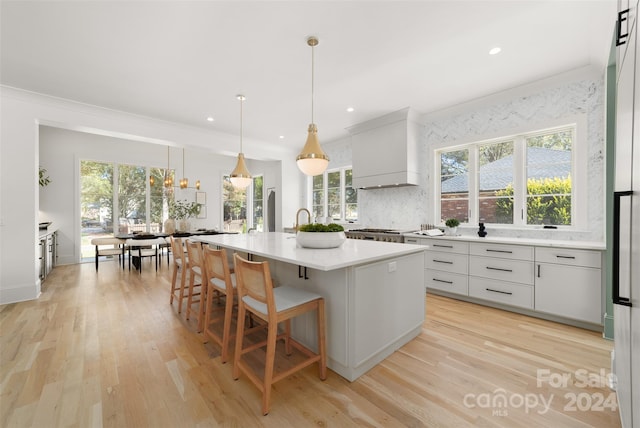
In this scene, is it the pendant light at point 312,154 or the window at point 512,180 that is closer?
the pendant light at point 312,154

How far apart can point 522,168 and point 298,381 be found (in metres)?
3.67

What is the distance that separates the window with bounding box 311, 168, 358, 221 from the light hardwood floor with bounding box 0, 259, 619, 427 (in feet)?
10.9

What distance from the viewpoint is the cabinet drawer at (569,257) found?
2.50 meters

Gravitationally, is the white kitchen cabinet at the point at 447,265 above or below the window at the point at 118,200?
below

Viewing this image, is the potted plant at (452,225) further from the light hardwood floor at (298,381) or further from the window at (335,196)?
the window at (335,196)

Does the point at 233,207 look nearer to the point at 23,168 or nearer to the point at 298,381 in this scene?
the point at 23,168

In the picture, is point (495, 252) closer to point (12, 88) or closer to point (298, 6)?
point (298, 6)

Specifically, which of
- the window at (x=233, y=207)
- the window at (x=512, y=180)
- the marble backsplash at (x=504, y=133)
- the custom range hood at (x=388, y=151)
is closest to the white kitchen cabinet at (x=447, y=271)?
the marble backsplash at (x=504, y=133)

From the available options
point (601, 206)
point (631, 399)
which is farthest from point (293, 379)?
point (601, 206)

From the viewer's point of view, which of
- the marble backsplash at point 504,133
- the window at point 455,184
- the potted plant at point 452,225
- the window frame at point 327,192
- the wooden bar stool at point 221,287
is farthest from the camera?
the window frame at point 327,192

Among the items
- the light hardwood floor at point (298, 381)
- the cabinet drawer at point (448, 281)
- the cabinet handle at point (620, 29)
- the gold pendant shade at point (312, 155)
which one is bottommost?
the light hardwood floor at point (298, 381)

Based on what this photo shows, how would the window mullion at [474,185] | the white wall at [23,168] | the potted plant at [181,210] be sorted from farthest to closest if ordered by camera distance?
the potted plant at [181,210], the window mullion at [474,185], the white wall at [23,168]

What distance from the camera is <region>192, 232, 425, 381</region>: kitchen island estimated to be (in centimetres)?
180

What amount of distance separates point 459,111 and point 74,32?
445 cm
